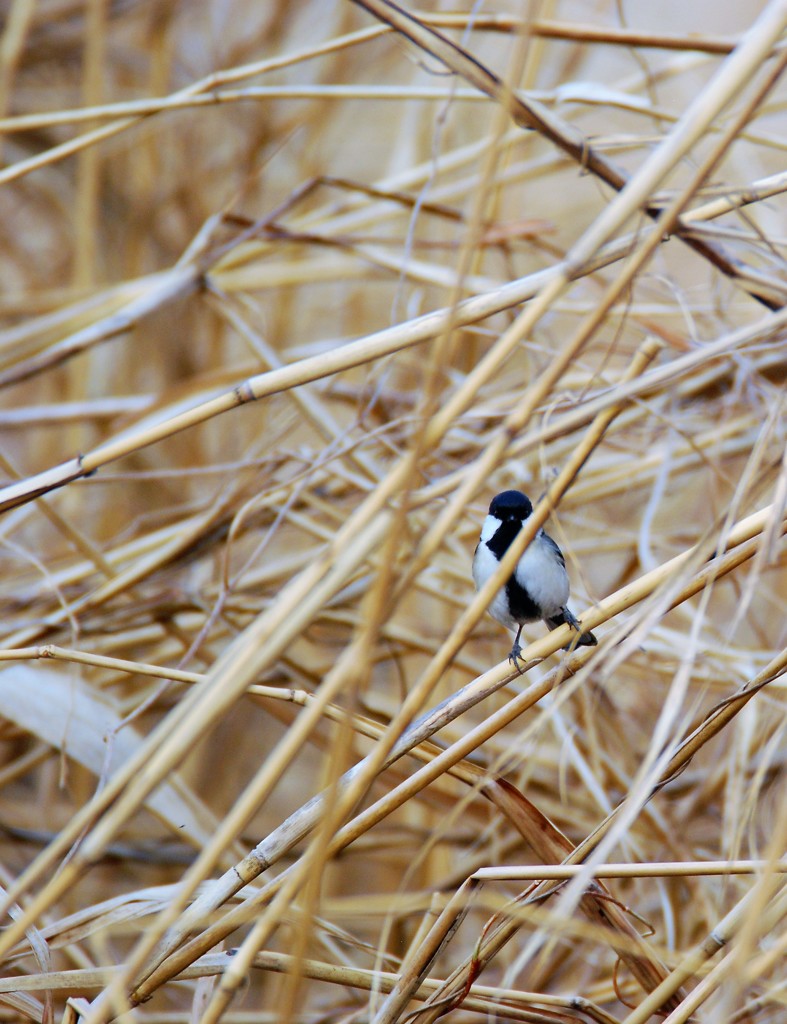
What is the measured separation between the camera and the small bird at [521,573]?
165cm

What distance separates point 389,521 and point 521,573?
941mm

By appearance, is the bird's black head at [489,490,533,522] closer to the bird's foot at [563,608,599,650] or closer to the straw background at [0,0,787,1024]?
the straw background at [0,0,787,1024]

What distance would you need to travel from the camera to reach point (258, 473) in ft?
6.24

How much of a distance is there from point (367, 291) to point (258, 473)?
5.37 ft

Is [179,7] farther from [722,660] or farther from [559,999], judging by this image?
[559,999]

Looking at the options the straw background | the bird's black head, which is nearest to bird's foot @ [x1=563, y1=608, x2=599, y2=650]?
the straw background

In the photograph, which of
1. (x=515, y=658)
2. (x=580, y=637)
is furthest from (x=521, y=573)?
(x=580, y=637)

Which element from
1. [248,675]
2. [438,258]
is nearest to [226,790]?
[438,258]

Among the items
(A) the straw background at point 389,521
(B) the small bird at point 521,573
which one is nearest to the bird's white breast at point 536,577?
(B) the small bird at point 521,573

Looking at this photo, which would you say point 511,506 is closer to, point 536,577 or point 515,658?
point 536,577

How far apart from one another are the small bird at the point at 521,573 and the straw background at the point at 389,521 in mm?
106

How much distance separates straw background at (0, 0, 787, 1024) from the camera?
80cm

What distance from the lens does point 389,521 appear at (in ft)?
2.43

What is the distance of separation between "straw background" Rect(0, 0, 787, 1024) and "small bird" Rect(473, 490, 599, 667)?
0.35ft
